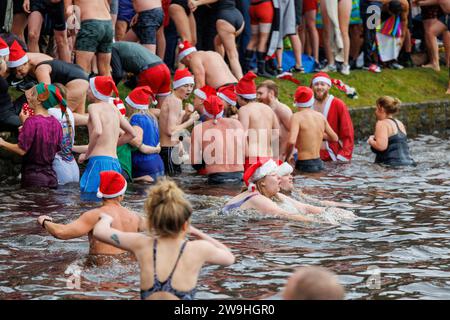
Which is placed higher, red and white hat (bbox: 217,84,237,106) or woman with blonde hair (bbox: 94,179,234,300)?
red and white hat (bbox: 217,84,237,106)

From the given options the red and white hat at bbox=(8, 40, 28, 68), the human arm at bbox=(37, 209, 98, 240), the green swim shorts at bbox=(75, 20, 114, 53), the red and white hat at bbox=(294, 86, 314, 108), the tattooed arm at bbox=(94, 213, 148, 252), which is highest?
the green swim shorts at bbox=(75, 20, 114, 53)

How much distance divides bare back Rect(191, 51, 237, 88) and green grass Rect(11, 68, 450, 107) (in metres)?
2.07

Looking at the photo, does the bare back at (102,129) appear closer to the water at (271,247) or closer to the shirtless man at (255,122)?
the water at (271,247)

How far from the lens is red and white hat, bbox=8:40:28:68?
494 inches

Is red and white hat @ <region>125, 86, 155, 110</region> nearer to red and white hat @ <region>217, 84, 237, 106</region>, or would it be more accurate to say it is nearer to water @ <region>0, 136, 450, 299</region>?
water @ <region>0, 136, 450, 299</region>

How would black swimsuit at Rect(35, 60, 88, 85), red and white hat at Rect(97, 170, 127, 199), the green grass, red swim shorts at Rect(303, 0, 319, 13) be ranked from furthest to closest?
red swim shorts at Rect(303, 0, 319, 13) < the green grass < black swimsuit at Rect(35, 60, 88, 85) < red and white hat at Rect(97, 170, 127, 199)

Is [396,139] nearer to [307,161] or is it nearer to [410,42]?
[307,161]

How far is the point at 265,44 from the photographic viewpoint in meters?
17.4

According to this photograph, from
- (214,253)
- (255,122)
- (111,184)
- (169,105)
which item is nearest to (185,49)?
(169,105)

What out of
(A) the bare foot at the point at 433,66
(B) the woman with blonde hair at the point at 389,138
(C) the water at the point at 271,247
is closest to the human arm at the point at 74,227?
(C) the water at the point at 271,247

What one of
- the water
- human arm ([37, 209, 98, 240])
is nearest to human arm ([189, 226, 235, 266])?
the water

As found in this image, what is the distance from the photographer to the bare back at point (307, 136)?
14.9m

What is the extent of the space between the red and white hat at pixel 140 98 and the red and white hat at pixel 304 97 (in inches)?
97.9

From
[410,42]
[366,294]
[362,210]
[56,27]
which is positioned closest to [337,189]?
[362,210]
